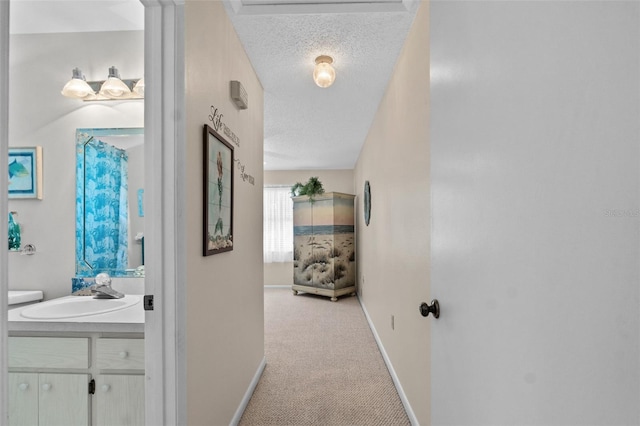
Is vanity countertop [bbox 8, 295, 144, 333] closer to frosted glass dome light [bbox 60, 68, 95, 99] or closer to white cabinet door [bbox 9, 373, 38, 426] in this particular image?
white cabinet door [bbox 9, 373, 38, 426]

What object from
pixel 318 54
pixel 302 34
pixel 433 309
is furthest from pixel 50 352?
pixel 318 54

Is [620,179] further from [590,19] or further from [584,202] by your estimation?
[590,19]

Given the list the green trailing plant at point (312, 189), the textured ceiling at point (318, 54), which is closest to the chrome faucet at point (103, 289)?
the textured ceiling at point (318, 54)

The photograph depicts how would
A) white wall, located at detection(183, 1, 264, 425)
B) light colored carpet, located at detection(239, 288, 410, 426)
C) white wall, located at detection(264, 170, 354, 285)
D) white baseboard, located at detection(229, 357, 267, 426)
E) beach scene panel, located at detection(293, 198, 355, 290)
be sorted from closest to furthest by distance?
white wall, located at detection(183, 1, 264, 425) < white baseboard, located at detection(229, 357, 267, 426) < light colored carpet, located at detection(239, 288, 410, 426) < beach scene panel, located at detection(293, 198, 355, 290) < white wall, located at detection(264, 170, 354, 285)

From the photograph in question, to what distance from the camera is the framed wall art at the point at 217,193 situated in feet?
5.41

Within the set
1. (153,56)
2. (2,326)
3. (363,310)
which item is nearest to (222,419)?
(2,326)

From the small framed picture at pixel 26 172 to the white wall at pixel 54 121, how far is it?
0.03m

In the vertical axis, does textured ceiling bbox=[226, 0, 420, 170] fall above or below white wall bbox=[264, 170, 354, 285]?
above

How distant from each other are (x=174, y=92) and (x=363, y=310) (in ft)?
13.9

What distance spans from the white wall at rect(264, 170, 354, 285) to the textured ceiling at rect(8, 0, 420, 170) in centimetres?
341

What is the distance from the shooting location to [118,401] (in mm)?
1541

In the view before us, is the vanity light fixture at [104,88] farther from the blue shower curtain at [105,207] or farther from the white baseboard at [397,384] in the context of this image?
the white baseboard at [397,384]

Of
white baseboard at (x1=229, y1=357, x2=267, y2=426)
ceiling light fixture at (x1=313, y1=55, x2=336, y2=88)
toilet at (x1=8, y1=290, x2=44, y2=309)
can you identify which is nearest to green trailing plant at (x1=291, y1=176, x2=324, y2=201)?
white baseboard at (x1=229, y1=357, x2=267, y2=426)

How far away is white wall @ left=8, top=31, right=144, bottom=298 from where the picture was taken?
205 cm
